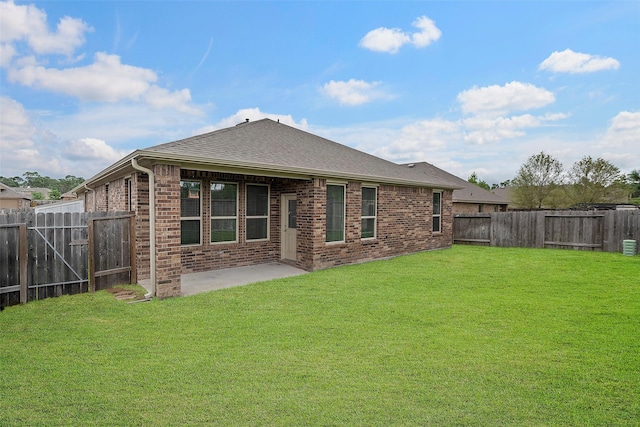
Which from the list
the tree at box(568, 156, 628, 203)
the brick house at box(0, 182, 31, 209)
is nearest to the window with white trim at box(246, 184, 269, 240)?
the tree at box(568, 156, 628, 203)

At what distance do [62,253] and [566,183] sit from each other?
35715 mm

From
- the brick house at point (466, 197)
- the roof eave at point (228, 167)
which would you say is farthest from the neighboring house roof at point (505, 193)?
the roof eave at point (228, 167)

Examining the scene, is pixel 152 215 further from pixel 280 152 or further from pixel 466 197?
pixel 466 197

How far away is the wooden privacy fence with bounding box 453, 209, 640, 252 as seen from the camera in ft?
39.2

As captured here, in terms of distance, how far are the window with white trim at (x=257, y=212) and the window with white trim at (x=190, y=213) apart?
1390 millimetres

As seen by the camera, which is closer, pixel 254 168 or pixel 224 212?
pixel 254 168

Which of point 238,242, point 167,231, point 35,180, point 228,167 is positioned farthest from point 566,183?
point 35,180

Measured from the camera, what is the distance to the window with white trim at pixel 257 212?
9180mm

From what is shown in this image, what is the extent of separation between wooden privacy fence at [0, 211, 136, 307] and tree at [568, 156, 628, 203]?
33.9m

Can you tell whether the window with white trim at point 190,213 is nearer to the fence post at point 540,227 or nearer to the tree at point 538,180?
the fence post at point 540,227

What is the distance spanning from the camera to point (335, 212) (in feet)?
30.8

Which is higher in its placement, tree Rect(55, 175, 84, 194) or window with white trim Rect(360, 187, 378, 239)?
tree Rect(55, 175, 84, 194)

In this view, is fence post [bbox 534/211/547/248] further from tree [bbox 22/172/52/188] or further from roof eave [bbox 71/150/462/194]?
tree [bbox 22/172/52/188]

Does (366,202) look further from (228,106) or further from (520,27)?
(228,106)
